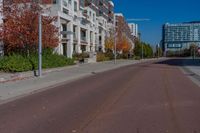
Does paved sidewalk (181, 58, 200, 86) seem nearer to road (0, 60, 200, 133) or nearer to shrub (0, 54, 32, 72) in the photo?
road (0, 60, 200, 133)

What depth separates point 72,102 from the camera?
13516 millimetres

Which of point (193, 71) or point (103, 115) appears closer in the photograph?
point (103, 115)

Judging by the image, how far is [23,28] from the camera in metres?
31.7

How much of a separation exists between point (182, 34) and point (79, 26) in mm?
124245

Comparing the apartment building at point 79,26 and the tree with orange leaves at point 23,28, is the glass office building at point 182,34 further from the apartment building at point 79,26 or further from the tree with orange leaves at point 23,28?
the tree with orange leaves at point 23,28

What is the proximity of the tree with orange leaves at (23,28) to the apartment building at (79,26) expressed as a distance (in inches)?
426

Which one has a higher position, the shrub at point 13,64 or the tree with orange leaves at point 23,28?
the tree with orange leaves at point 23,28

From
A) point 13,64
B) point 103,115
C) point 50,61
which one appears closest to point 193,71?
point 50,61

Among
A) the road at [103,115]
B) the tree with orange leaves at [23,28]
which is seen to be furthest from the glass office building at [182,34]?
the road at [103,115]

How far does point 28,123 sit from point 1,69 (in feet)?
62.7

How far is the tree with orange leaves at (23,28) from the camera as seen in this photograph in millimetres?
31906

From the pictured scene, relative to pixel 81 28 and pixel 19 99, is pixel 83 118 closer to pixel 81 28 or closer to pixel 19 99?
pixel 19 99

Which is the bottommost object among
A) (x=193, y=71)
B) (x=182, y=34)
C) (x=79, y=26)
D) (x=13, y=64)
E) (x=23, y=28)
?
(x=193, y=71)

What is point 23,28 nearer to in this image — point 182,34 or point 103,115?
point 103,115
